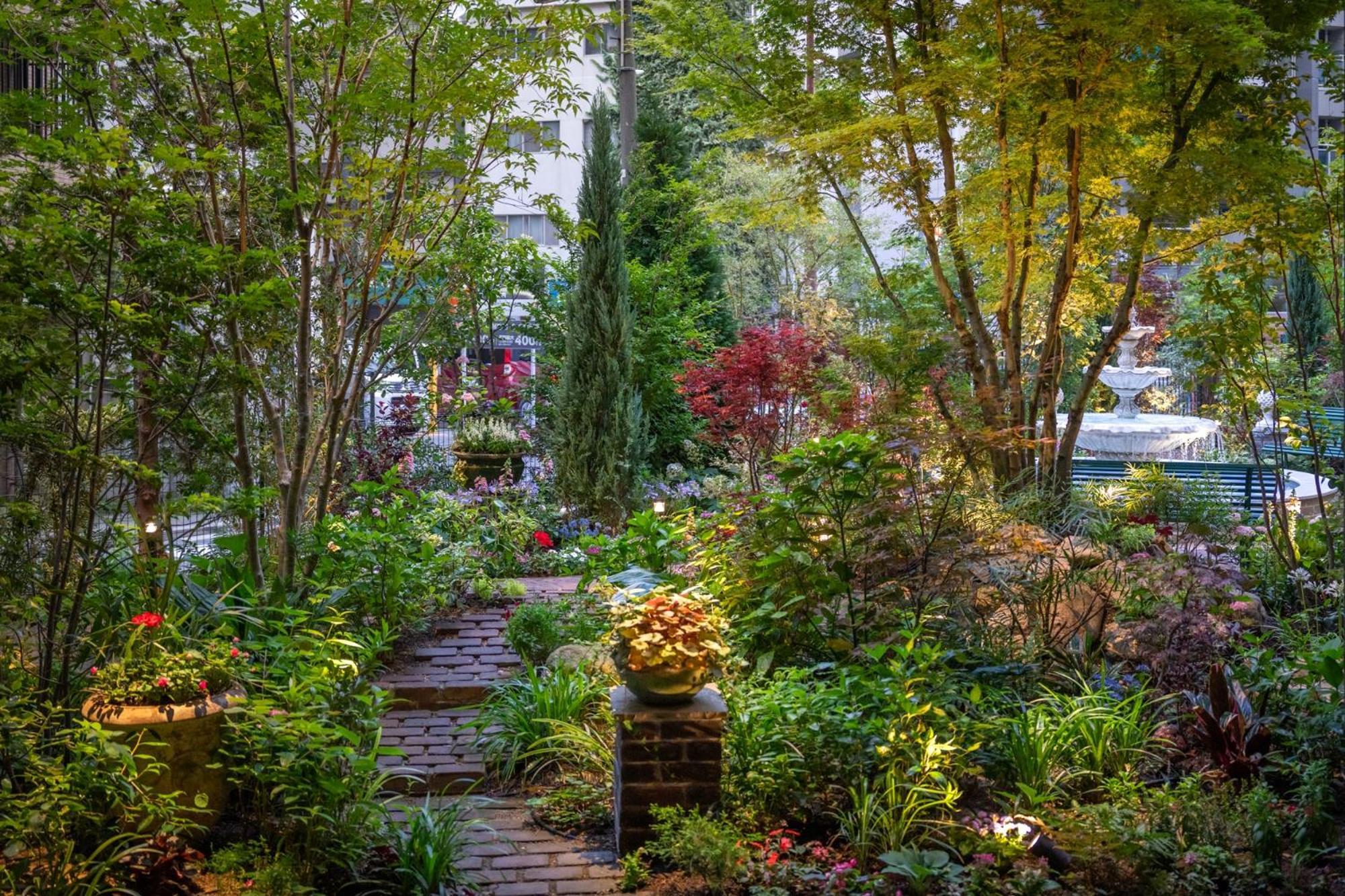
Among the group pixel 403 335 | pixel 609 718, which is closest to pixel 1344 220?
pixel 609 718

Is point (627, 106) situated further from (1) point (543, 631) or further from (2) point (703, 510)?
(1) point (543, 631)

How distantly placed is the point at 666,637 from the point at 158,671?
6.52ft

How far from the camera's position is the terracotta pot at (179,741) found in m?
4.09

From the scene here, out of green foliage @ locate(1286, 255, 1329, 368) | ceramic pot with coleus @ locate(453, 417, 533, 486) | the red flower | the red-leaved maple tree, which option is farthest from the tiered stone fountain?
the red flower

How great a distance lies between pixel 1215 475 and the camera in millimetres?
10055

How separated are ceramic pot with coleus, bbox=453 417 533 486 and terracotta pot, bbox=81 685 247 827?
6.22m

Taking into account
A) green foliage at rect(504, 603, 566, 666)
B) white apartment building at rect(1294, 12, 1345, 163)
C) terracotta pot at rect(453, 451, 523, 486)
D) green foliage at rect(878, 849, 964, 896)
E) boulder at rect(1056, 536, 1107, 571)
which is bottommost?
green foliage at rect(878, 849, 964, 896)

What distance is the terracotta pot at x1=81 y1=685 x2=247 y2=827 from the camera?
13.4ft

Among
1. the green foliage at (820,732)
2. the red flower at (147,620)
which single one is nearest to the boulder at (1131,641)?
the green foliage at (820,732)

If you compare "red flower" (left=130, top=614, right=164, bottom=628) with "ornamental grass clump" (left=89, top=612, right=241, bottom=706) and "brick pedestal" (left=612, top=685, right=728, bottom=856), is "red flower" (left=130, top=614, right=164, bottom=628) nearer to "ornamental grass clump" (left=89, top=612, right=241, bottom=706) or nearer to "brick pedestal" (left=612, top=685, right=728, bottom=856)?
"ornamental grass clump" (left=89, top=612, right=241, bottom=706)

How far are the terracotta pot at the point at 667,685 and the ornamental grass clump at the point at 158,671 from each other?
1.67 m

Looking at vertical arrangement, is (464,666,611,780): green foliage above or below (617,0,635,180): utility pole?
below

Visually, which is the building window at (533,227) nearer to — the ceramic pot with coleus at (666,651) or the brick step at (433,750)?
the brick step at (433,750)

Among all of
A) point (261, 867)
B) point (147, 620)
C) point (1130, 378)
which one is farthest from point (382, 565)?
point (1130, 378)
